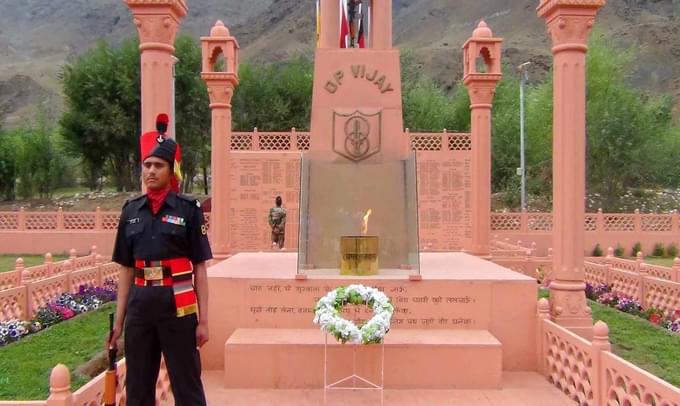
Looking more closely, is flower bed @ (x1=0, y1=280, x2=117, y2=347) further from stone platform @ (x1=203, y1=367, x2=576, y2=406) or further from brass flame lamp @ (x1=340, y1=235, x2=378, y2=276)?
brass flame lamp @ (x1=340, y1=235, x2=378, y2=276)

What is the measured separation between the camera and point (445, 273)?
7930 mm

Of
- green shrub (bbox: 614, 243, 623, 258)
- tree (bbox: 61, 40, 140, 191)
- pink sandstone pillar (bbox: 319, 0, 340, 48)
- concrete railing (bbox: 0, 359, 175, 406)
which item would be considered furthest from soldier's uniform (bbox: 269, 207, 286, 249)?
tree (bbox: 61, 40, 140, 191)

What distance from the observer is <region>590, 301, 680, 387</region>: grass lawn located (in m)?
7.66

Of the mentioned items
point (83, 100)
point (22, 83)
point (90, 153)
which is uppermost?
point (22, 83)

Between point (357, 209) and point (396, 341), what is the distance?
96.8 inches

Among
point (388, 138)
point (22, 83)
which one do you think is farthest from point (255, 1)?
point (388, 138)

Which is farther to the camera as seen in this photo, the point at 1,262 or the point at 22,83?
the point at 22,83

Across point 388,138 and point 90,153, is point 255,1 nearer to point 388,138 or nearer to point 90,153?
point 90,153

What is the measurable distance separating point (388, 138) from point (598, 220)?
16.2 meters

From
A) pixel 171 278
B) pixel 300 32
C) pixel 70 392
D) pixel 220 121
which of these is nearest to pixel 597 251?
pixel 220 121

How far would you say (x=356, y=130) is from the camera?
8.80 meters

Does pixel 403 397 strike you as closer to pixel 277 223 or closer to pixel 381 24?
pixel 381 24

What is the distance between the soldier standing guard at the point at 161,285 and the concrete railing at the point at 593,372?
334cm

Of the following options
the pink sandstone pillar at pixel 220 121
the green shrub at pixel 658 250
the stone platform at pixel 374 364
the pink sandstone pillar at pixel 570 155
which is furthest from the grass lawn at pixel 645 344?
the green shrub at pixel 658 250
